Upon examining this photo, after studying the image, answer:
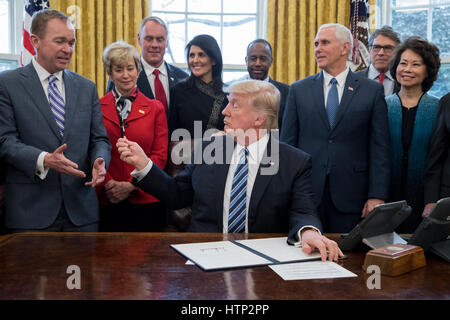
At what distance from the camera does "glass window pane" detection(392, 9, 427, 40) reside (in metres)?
5.75

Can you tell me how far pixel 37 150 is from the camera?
2.34 metres

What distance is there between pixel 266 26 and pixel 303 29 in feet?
1.57

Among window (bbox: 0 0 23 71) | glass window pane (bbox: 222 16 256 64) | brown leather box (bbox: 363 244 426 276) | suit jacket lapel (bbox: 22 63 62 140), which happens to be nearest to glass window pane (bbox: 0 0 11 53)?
window (bbox: 0 0 23 71)

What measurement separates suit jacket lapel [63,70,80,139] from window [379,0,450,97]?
4.34 meters

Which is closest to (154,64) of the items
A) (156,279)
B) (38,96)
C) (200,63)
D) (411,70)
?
(200,63)

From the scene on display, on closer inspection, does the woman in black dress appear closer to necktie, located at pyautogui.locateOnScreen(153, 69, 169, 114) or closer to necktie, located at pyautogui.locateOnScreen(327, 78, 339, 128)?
necktie, located at pyautogui.locateOnScreen(153, 69, 169, 114)

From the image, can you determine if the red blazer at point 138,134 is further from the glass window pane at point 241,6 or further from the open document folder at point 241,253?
the glass window pane at point 241,6

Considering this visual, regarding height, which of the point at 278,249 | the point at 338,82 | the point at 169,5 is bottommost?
the point at 278,249

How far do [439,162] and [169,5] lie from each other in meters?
4.16

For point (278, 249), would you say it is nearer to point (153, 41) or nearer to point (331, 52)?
point (331, 52)

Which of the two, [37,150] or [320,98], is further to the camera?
[320,98]

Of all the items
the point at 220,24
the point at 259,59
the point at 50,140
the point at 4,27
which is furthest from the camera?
the point at 220,24
